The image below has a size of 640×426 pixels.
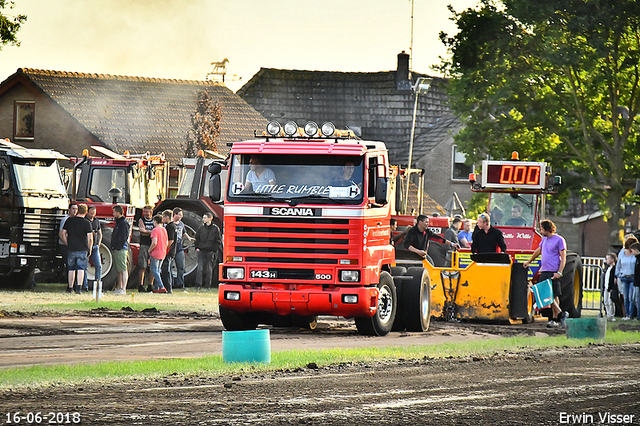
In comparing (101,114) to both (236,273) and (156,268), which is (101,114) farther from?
(236,273)

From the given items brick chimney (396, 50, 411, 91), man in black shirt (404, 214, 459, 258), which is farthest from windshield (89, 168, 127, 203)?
brick chimney (396, 50, 411, 91)

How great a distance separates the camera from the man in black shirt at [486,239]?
2070 cm

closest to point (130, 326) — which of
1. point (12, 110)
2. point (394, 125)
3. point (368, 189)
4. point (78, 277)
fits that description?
point (368, 189)

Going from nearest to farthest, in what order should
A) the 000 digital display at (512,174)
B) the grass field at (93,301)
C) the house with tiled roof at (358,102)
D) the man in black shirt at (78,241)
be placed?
1. the grass field at (93,301)
2. the man in black shirt at (78,241)
3. the 000 digital display at (512,174)
4. the house with tiled roof at (358,102)

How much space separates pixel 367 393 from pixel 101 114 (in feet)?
116

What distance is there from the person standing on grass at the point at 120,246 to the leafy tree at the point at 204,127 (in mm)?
18446

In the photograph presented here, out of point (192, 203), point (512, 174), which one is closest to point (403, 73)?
point (192, 203)

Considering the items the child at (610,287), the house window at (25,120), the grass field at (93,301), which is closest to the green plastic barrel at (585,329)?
the grass field at (93,301)

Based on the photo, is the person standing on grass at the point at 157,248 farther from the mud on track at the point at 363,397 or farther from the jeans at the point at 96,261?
the mud on track at the point at 363,397

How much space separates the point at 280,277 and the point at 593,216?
40846 mm

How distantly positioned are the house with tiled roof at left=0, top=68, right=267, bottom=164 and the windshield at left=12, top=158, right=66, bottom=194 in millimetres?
16032

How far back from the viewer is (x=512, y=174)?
78.8 ft

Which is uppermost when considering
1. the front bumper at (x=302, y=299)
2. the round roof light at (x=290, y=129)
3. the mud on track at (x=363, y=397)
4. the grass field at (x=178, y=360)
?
the round roof light at (x=290, y=129)

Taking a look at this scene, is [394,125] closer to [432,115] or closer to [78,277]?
[432,115]
